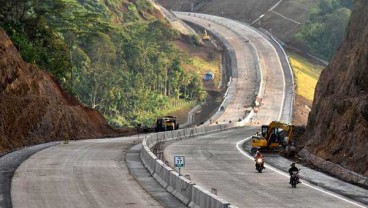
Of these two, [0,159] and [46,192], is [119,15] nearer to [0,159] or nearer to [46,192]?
[0,159]

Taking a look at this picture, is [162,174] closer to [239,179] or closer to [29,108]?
[239,179]

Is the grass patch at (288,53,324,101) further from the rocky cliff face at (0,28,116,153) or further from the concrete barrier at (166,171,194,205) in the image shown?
the concrete barrier at (166,171,194,205)

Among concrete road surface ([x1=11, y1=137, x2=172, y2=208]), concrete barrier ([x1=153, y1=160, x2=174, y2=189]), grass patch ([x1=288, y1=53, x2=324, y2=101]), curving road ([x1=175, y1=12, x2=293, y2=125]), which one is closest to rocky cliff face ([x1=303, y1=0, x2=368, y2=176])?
concrete barrier ([x1=153, y1=160, x2=174, y2=189])

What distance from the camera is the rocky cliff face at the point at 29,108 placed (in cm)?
6606

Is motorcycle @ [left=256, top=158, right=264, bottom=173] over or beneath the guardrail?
beneath

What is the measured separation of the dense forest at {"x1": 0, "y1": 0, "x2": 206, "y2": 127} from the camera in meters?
98.4

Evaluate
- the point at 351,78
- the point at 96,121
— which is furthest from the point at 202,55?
the point at 351,78

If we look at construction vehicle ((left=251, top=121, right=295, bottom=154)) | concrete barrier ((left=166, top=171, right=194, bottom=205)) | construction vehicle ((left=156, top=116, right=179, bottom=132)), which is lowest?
construction vehicle ((left=156, top=116, right=179, bottom=132))

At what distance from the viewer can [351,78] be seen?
58.5m

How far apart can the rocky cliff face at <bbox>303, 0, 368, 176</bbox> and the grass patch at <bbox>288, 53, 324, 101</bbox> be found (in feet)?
289

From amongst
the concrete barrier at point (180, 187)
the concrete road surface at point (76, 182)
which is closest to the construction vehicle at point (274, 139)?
the concrete road surface at point (76, 182)

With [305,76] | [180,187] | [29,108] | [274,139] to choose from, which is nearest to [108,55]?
[305,76]

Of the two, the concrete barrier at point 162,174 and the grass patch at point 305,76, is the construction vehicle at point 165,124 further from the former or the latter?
the grass patch at point 305,76

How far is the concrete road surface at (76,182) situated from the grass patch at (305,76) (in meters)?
109
